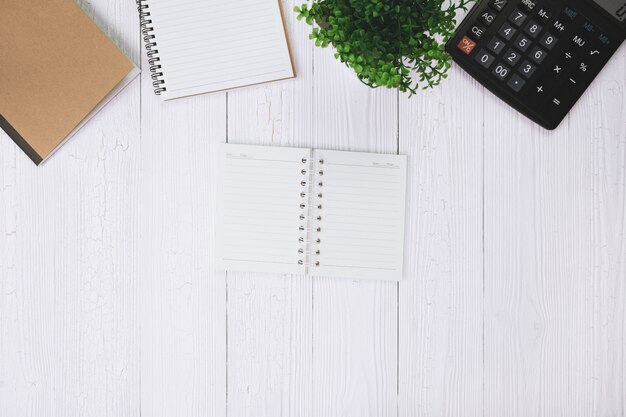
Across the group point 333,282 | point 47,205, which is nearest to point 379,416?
point 333,282

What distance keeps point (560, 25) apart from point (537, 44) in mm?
42

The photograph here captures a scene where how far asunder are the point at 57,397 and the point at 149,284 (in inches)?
8.8

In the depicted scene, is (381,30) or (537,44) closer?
(381,30)

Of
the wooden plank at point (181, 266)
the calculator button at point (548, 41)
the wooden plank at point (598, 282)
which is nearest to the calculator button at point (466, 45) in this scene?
the calculator button at point (548, 41)

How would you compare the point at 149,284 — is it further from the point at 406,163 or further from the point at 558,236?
the point at 558,236

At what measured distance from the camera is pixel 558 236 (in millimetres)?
798

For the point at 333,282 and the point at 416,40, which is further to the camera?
the point at 333,282

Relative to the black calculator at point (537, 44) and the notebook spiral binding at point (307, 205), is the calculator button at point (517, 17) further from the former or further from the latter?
the notebook spiral binding at point (307, 205)

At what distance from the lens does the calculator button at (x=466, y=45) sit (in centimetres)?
75

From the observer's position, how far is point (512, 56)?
0.75m

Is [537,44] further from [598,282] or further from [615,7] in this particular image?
[598,282]

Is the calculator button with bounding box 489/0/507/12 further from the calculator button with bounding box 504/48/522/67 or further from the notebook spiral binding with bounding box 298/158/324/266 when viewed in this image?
the notebook spiral binding with bounding box 298/158/324/266

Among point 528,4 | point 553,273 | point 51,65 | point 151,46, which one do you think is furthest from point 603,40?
point 51,65

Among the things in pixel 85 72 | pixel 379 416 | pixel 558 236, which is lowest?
pixel 379 416
